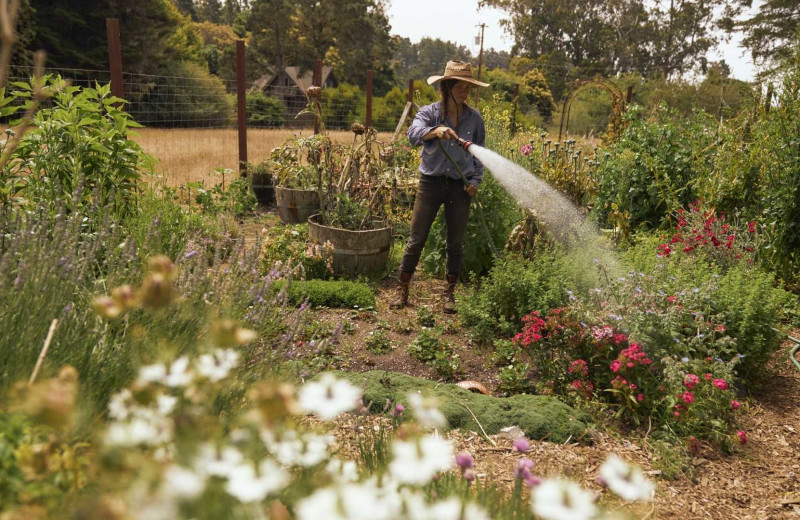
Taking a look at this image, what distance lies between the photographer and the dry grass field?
9.00 metres

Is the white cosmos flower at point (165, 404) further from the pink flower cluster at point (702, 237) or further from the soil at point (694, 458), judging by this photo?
the pink flower cluster at point (702, 237)

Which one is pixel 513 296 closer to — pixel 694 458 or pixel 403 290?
pixel 403 290

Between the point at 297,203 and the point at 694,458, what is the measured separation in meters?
5.04

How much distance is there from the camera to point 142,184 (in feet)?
15.0

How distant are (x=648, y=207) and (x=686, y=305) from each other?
8.62ft

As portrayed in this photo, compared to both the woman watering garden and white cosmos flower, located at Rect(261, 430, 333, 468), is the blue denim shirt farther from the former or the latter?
white cosmos flower, located at Rect(261, 430, 333, 468)

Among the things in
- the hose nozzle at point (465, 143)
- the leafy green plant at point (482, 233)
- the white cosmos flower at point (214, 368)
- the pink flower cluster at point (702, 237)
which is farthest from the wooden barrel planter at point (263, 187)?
the white cosmos flower at point (214, 368)

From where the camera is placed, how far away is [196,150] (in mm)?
11758

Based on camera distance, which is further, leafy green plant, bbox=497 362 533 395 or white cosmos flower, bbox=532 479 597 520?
leafy green plant, bbox=497 362 533 395

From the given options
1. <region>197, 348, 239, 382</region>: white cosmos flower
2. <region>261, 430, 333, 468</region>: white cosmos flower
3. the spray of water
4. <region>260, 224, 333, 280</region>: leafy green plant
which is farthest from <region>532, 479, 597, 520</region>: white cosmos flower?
<region>260, 224, 333, 280</region>: leafy green plant

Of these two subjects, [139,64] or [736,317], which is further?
[139,64]

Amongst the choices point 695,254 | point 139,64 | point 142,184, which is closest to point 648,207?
point 695,254

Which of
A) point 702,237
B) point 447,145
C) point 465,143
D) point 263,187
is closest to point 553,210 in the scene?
point 702,237

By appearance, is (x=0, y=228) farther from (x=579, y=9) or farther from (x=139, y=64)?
(x=579, y=9)
